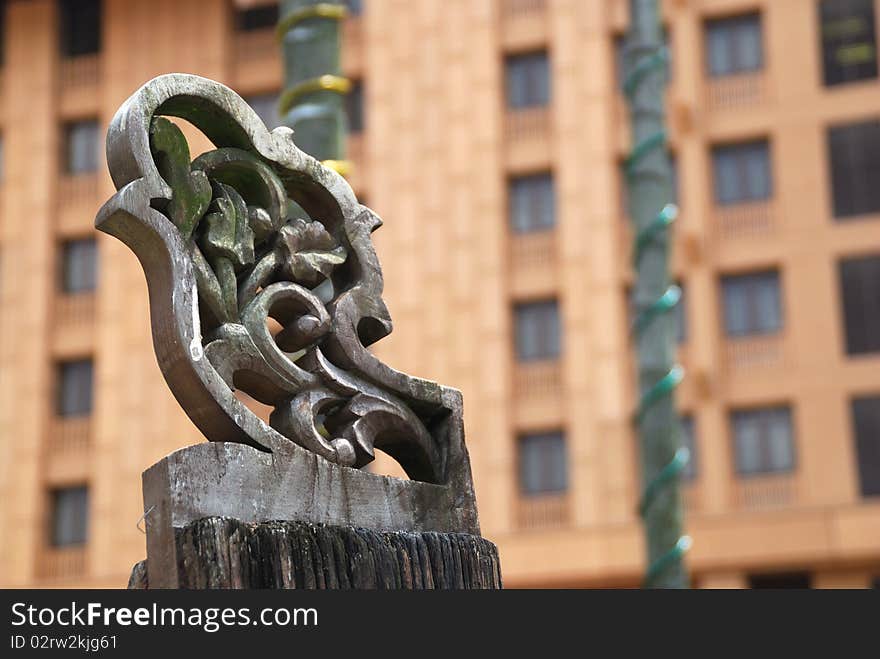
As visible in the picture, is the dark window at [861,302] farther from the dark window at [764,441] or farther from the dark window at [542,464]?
the dark window at [542,464]

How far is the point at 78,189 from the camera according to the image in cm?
3475

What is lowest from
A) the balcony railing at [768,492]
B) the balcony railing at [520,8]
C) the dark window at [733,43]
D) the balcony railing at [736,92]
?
the balcony railing at [768,492]

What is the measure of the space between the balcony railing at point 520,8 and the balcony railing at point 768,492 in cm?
1002

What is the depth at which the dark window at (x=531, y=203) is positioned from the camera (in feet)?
104

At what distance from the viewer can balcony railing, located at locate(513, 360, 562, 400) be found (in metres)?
30.5

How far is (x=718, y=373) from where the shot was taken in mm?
29828

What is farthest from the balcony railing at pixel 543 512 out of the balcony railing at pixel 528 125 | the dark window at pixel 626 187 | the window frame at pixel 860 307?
the balcony railing at pixel 528 125

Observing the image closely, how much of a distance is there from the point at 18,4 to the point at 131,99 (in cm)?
3454

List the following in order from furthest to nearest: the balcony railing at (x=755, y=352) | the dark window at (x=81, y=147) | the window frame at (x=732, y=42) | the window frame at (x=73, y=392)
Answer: the dark window at (x=81, y=147)
the window frame at (x=73, y=392)
the window frame at (x=732, y=42)
the balcony railing at (x=755, y=352)

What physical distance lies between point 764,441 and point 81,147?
1565 centimetres

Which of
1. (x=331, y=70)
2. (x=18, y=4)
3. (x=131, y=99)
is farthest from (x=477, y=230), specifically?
(x=131, y=99)

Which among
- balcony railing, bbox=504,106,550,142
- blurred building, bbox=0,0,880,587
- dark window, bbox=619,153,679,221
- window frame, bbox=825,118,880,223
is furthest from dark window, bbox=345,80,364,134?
window frame, bbox=825,118,880,223

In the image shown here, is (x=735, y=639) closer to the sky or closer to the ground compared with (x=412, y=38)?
closer to the ground

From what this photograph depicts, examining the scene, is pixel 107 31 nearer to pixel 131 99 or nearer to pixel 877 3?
pixel 877 3
